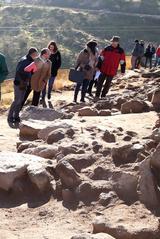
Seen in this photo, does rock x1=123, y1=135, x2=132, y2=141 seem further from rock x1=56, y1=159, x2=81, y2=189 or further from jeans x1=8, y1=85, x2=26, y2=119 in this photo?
jeans x1=8, y1=85, x2=26, y2=119

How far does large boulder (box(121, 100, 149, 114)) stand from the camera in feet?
35.1

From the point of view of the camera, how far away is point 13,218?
5.44m

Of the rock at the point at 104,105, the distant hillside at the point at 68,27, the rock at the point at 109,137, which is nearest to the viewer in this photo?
the rock at the point at 109,137

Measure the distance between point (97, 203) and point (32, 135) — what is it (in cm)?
376

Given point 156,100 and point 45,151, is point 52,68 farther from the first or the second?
point 45,151

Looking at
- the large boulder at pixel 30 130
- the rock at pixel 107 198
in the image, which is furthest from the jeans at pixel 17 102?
the rock at pixel 107 198

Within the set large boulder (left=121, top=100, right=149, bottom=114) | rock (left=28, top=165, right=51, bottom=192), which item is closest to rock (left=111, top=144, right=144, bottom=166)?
rock (left=28, top=165, right=51, bottom=192)

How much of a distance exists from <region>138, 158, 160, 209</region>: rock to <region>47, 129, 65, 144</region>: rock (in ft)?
8.45

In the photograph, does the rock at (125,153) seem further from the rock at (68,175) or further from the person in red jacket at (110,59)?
the person in red jacket at (110,59)

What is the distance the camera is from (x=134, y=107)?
10789 mm

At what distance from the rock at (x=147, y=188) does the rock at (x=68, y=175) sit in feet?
2.72

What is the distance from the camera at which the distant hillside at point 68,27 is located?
349 ft

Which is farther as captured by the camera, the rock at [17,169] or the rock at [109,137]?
the rock at [109,137]

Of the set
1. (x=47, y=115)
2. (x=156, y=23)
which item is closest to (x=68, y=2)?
(x=156, y=23)
